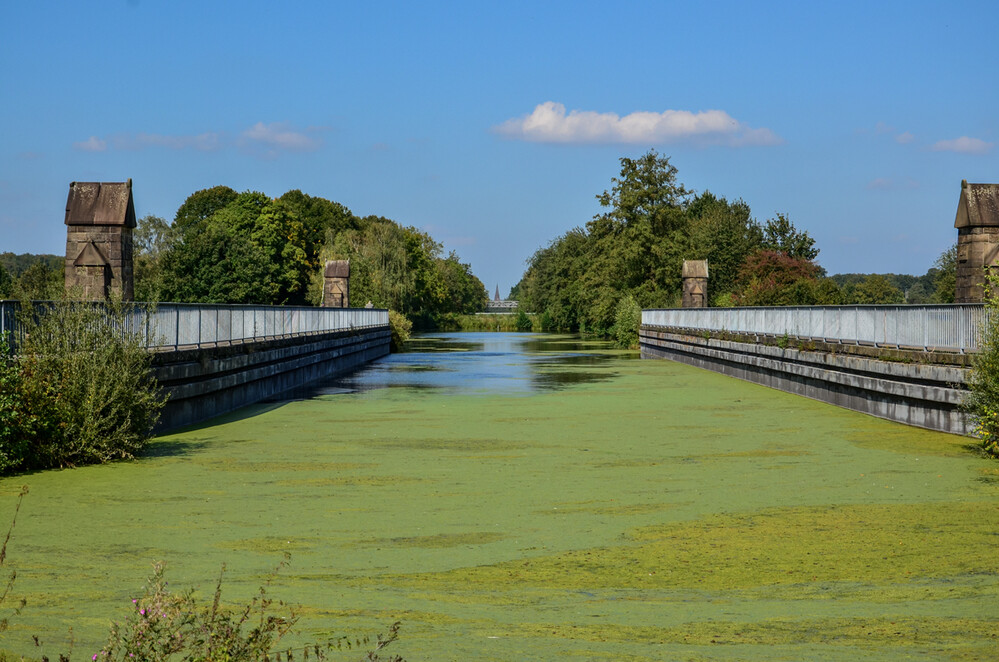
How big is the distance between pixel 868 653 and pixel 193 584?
401cm

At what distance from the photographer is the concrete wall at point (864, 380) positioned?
50.1 feet

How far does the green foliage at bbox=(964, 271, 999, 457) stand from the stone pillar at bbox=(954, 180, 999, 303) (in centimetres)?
1034

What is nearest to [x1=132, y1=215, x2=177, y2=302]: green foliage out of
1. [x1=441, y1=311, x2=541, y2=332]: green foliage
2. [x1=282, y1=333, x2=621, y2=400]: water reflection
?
[x1=441, y1=311, x2=541, y2=332]: green foliage

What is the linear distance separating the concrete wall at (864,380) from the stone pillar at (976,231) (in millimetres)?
3838

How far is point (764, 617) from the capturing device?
6.30m

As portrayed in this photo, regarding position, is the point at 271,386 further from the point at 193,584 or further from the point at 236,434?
the point at 193,584

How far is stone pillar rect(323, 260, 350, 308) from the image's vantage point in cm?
4909

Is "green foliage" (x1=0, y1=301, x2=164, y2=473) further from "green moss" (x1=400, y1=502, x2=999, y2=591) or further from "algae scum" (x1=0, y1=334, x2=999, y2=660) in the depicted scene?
"green moss" (x1=400, y1=502, x2=999, y2=591)

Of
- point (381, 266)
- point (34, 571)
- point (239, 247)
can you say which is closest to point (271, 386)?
point (34, 571)

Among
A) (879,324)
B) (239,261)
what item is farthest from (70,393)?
(239,261)

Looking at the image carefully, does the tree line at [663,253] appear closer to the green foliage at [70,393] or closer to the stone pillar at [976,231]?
the stone pillar at [976,231]

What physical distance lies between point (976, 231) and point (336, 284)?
31.3 m

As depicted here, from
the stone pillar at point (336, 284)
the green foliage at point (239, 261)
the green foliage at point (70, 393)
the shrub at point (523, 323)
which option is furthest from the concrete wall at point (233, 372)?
the shrub at point (523, 323)

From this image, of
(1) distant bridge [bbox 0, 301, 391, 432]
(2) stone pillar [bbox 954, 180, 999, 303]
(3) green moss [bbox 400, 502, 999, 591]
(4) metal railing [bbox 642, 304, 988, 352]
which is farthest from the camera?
(2) stone pillar [bbox 954, 180, 999, 303]
